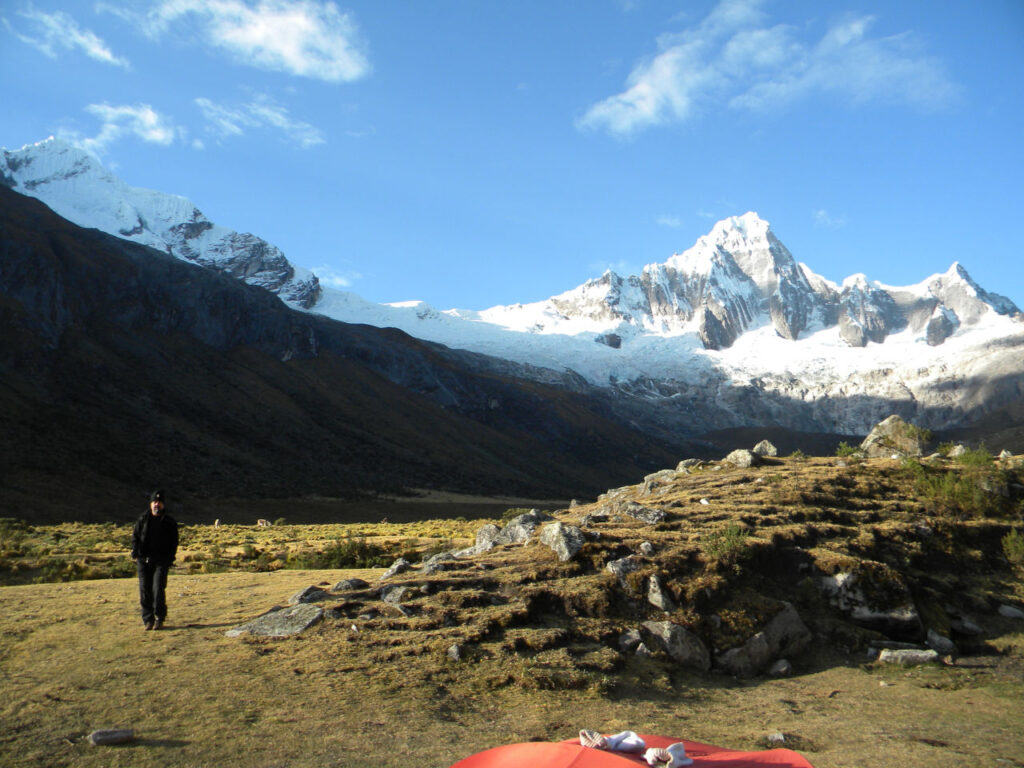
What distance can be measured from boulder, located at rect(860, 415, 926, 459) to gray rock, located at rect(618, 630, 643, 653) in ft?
70.2

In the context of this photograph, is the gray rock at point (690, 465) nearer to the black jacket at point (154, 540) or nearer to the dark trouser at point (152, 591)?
the black jacket at point (154, 540)

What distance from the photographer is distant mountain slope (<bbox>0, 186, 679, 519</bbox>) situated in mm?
63969

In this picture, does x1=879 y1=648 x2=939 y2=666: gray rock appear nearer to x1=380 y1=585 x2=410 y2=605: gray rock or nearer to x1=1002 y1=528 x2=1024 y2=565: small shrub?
x1=1002 y1=528 x2=1024 y2=565: small shrub

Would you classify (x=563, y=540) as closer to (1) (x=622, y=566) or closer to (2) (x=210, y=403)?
(1) (x=622, y=566)

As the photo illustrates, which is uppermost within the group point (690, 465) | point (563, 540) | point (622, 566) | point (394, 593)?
point (690, 465)

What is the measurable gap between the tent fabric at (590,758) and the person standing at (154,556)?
7082 mm

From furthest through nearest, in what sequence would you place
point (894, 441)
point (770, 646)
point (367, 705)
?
point (894, 441), point (770, 646), point (367, 705)

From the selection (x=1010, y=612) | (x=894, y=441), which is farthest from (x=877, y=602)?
(x=894, y=441)

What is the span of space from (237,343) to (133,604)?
10758 centimetres

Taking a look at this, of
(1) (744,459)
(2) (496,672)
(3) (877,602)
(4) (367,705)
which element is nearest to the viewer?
(4) (367,705)

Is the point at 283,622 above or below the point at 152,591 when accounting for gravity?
below

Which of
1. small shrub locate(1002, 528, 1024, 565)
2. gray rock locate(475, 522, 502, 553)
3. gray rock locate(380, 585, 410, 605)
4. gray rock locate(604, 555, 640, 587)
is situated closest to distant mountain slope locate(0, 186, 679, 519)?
gray rock locate(475, 522, 502, 553)

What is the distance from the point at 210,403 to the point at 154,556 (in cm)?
8522

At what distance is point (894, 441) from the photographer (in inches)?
1160
